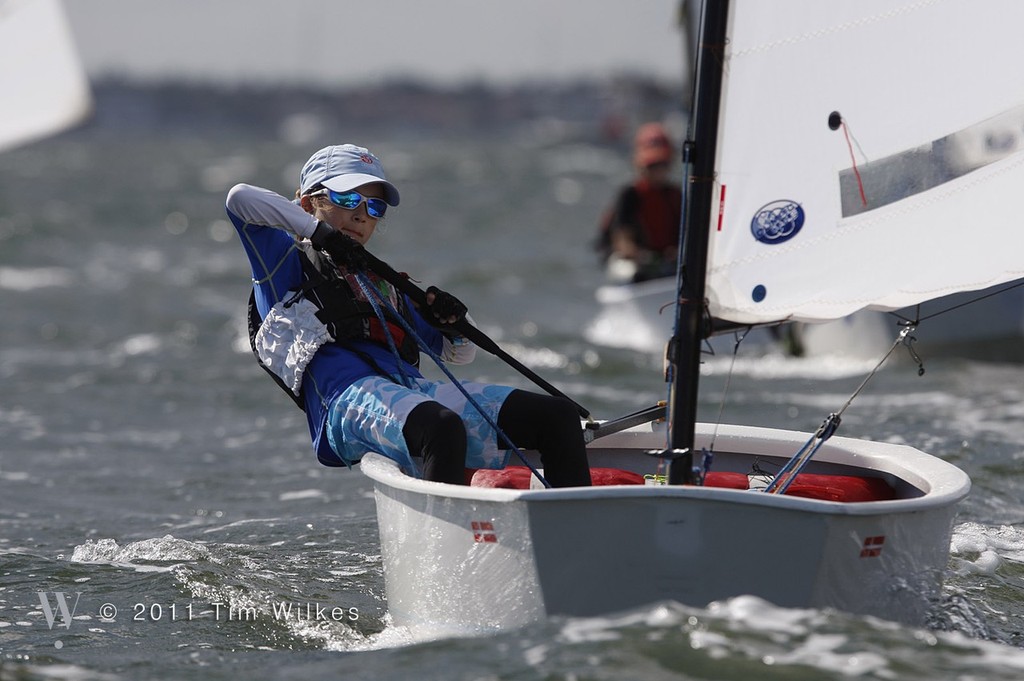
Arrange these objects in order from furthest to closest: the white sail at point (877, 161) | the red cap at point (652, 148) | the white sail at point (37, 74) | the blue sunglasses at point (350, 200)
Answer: the red cap at point (652, 148), the white sail at point (37, 74), the blue sunglasses at point (350, 200), the white sail at point (877, 161)

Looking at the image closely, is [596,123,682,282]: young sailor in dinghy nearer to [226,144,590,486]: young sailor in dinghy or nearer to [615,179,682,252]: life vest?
[615,179,682,252]: life vest

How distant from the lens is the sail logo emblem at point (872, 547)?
288 cm

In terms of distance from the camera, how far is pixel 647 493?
2793mm

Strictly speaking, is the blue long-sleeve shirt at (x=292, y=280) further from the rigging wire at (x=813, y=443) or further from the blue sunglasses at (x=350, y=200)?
the rigging wire at (x=813, y=443)

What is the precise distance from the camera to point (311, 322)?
345 cm

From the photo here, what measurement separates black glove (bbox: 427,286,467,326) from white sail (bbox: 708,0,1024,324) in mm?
674

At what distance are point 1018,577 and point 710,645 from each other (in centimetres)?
155

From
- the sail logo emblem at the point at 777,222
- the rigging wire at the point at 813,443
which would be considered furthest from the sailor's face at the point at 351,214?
the rigging wire at the point at 813,443

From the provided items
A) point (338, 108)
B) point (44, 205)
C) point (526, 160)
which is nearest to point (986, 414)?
point (44, 205)

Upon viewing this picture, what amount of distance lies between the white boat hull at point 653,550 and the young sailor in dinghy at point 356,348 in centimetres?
22

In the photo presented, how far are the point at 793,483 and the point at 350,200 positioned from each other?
1.27 meters

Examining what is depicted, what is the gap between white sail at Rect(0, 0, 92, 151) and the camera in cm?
826

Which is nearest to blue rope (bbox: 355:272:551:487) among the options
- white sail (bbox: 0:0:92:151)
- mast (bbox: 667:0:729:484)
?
mast (bbox: 667:0:729:484)

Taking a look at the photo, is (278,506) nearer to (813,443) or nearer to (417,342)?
(417,342)
